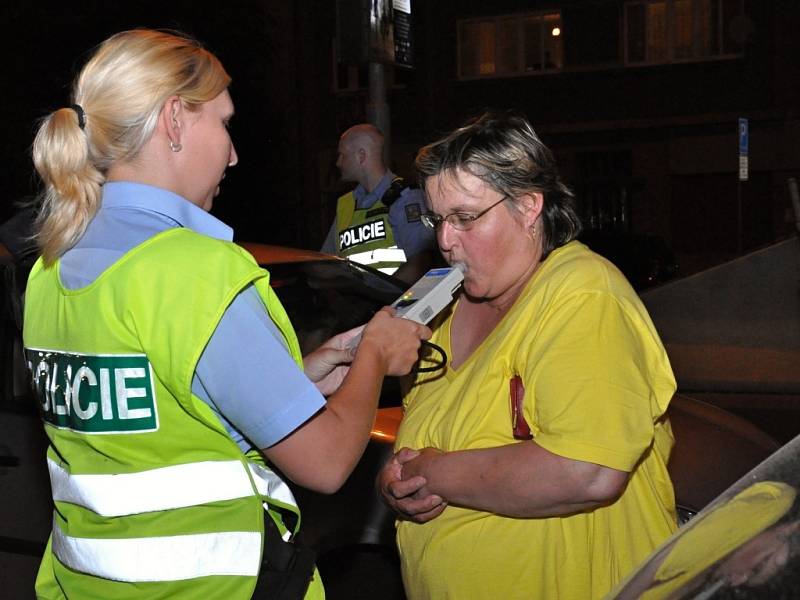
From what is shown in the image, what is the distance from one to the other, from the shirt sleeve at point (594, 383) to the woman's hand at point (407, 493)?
295 mm

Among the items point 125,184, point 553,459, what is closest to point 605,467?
point 553,459

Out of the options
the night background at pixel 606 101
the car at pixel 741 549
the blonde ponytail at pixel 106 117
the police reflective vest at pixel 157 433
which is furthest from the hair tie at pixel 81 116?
the night background at pixel 606 101

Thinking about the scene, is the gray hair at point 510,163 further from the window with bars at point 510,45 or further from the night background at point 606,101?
the window with bars at point 510,45

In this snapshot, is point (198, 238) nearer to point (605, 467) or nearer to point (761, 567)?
point (605, 467)

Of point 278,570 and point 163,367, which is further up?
point 163,367

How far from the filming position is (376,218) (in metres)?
6.48

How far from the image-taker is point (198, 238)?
1841 millimetres

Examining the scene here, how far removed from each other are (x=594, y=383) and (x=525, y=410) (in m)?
0.21

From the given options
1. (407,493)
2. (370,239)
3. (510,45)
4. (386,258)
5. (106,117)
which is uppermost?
(510,45)

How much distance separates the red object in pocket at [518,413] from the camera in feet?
7.43

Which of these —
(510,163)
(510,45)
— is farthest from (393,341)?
(510,45)

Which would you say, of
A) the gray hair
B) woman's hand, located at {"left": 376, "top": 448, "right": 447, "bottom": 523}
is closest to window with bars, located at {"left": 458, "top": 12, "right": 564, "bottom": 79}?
the gray hair

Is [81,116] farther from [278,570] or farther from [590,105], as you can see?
[590,105]

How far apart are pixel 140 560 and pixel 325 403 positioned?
1.36 feet
